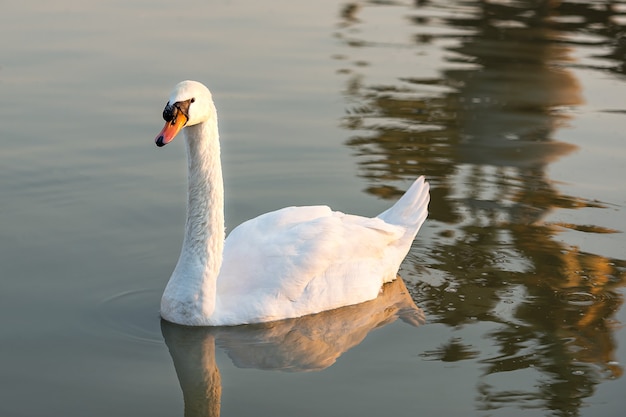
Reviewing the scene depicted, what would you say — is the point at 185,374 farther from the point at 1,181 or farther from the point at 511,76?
the point at 511,76

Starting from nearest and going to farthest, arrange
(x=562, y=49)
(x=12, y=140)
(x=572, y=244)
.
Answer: (x=572, y=244) → (x=12, y=140) → (x=562, y=49)

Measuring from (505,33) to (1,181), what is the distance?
29.3 ft

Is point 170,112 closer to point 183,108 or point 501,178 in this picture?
point 183,108

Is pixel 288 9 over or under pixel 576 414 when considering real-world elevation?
over

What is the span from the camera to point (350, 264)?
8.27 metres

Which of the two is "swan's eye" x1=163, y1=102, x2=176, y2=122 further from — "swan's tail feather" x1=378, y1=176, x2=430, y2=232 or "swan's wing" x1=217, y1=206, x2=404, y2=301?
"swan's tail feather" x1=378, y1=176, x2=430, y2=232

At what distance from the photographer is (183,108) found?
23.2ft

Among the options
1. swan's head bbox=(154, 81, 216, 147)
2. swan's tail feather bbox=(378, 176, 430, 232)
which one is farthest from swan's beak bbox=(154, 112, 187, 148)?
swan's tail feather bbox=(378, 176, 430, 232)

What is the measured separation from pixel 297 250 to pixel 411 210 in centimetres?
131

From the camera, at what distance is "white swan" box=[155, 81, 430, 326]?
7.63 m

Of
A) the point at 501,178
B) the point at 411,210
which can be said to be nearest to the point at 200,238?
the point at 411,210

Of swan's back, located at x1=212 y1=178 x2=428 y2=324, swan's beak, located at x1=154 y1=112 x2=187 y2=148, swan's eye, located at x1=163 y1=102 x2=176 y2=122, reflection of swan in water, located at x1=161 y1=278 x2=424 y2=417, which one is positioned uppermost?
swan's eye, located at x1=163 y1=102 x2=176 y2=122

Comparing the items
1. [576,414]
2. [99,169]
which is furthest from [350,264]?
[99,169]

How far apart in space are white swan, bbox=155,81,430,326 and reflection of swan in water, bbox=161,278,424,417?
0.26 ft
